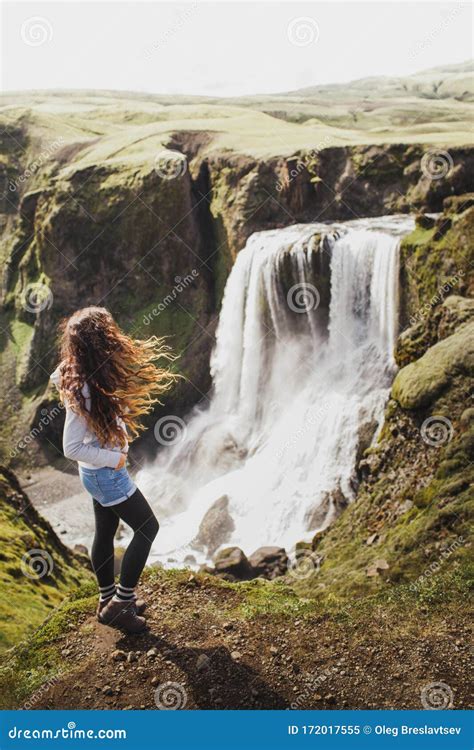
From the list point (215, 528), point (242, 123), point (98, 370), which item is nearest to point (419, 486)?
point (98, 370)

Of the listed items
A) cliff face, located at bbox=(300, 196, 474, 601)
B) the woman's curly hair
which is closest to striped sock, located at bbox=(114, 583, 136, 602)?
the woman's curly hair

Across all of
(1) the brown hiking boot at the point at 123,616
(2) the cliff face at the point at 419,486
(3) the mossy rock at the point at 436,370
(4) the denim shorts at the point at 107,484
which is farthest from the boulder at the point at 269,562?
(4) the denim shorts at the point at 107,484

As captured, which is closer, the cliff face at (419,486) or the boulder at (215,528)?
the cliff face at (419,486)

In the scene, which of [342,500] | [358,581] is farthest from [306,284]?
[358,581]

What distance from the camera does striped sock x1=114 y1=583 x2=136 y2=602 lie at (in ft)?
21.0

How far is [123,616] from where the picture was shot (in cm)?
660

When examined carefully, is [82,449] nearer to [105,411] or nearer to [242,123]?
→ [105,411]

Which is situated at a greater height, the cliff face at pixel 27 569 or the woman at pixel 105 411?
the woman at pixel 105 411

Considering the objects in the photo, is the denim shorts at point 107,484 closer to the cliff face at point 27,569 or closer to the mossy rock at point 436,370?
the cliff face at point 27,569

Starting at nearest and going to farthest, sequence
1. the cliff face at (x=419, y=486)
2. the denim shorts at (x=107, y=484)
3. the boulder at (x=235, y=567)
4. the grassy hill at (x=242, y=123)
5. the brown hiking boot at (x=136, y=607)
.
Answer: the denim shorts at (x=107, y=484) → the brown hiking boot at (x=136, y=607) → the cliff face at (x=419, y=486) → the boulder at (x=235, y=567) → the grassy hill at (x=242, y=123)

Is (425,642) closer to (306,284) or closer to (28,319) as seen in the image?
(306,284)

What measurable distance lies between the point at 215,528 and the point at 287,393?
7.83 meters

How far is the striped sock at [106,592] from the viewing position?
6605 mm

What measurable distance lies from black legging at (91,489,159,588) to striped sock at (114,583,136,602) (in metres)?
0.07
